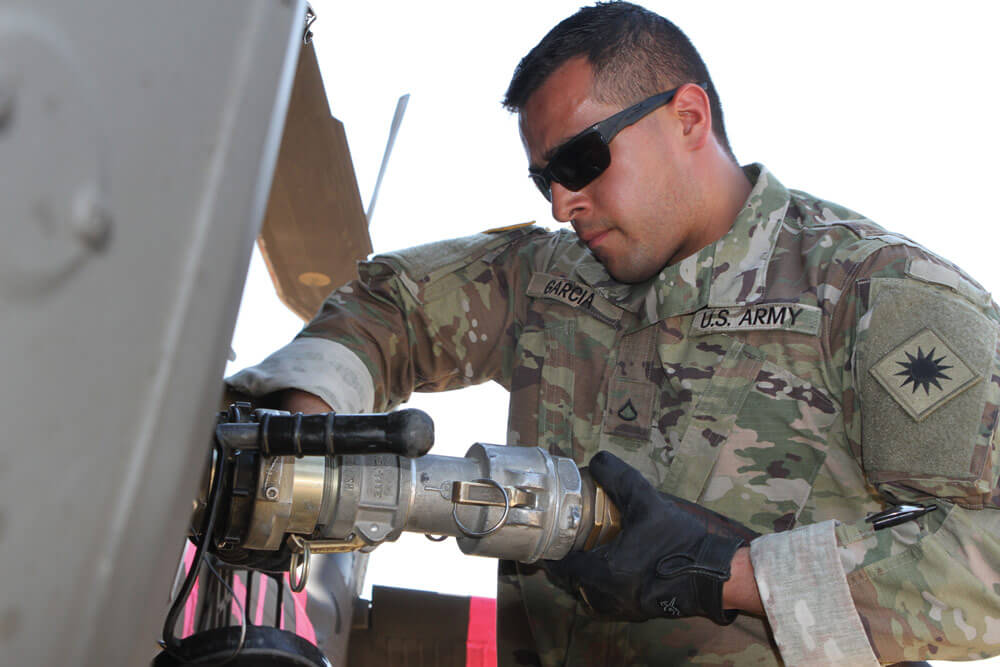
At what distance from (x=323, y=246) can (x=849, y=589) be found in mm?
2720

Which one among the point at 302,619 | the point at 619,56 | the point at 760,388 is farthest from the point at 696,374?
the point at 302,619

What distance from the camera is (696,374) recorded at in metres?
1.92

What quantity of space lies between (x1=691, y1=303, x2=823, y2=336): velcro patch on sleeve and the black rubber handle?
1135mm

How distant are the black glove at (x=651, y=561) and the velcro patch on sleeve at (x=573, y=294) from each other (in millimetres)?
680

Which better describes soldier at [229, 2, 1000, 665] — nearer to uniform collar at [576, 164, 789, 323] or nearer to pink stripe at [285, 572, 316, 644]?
uniform collar at [576, 164, 789, 323]

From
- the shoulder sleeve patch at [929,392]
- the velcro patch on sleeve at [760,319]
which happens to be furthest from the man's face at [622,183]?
the shoulder sleeve patch at [929,392]

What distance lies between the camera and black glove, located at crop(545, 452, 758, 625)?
1453mm

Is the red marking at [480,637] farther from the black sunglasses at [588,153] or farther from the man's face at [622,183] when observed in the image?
the black sunglasses at [588,153]

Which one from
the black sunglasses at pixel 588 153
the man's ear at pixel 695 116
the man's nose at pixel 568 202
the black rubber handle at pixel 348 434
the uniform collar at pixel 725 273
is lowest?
the black rubber handle at pixel 348 434

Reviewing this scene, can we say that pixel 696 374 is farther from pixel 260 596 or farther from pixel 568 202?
pixel 260 596

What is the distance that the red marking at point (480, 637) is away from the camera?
262 centimetres

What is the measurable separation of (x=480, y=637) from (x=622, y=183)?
1.44 meters

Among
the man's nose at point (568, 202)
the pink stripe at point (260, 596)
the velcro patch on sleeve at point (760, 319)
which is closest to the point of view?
the velcro patch on sleeve at point (760, 319)

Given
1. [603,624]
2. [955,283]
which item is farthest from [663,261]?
[603,624]
